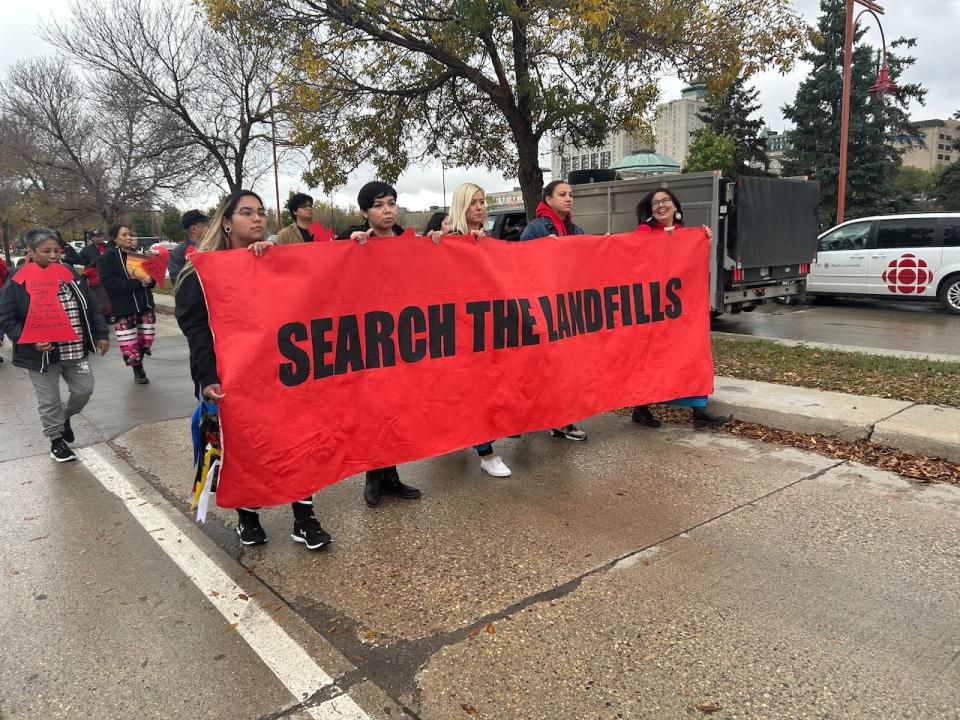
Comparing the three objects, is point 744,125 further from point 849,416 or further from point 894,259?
point 849,416

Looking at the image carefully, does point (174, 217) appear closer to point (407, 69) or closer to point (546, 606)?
point (407, 69)

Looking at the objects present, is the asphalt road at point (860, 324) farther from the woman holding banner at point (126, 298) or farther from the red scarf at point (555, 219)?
the woman holding banner at point (126, 298)

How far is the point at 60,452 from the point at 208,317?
3.04 metres

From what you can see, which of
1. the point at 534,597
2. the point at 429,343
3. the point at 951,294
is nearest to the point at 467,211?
the point at 429,343

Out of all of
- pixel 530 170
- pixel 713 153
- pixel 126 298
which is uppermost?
pixel 713 153

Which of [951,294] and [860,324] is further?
[951,294]

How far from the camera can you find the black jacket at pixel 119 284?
27.6 ft

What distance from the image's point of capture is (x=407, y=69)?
37.8 feet

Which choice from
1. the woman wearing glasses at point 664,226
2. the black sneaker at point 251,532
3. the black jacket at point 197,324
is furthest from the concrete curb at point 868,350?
the black jacket at point 197,324

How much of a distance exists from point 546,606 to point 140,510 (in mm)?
2843

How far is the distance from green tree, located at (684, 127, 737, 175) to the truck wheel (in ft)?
91.6

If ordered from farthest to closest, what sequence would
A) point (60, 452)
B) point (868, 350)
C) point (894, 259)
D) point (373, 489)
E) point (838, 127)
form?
1. point (838, 127)
2. point (894, 259)
3. point (868, 350)
4. point (60, 452)
5. point (373, 489)

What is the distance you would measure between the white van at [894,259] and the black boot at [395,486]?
36.6 ft

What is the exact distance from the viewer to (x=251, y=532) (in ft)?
12.4
